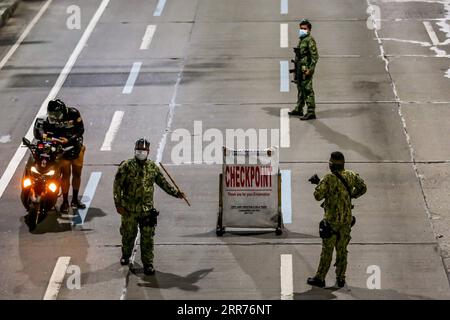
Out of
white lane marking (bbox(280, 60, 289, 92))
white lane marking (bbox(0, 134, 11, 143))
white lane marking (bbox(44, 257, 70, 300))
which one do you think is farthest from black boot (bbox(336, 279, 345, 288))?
white lane marking (bbox(280, 60, 289, 92))

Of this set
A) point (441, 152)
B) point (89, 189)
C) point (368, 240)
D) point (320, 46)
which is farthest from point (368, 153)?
point (320, 46)

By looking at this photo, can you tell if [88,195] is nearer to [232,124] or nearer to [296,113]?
[232,124]

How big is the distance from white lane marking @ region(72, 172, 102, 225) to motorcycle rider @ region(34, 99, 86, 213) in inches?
11.2

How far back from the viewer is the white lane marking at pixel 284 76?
2331 centimetres

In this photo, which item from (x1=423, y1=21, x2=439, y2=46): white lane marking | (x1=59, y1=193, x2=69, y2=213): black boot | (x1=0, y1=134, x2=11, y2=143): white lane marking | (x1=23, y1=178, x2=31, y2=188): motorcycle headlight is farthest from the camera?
(x1=423, y1=21, x2=439, y2=46): white lane marking

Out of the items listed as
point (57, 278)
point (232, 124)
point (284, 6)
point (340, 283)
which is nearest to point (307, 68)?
point (232, 124)

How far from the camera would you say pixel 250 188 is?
16688 millimetres

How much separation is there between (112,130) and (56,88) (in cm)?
301

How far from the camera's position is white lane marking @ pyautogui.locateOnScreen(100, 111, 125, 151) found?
67.2ft

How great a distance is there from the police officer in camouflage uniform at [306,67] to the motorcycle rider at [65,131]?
5.42 metres

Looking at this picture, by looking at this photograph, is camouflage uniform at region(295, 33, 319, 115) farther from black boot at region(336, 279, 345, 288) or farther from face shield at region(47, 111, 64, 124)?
Answer: black boot at region(336, 279, 345, 288)

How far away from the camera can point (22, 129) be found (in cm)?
2153

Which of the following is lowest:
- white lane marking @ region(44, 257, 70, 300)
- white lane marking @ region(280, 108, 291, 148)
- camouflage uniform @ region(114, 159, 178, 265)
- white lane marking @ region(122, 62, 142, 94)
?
white lane marking @ region(44, 257, 70, 300)
